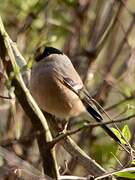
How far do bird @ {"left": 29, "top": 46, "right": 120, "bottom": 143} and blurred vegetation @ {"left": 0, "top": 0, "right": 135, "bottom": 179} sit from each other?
315mm

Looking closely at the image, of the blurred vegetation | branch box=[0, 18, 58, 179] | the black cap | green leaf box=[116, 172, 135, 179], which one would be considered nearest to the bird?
the black cap

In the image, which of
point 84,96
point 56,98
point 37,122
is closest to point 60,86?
point 56,98

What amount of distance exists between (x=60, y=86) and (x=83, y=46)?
87 cm

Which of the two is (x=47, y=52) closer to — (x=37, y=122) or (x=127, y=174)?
(x=37, y=122)

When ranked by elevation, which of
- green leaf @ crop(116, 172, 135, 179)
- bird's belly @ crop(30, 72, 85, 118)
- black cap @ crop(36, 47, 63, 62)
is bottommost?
bird's belly @ crop(30, 72, 85, 118)

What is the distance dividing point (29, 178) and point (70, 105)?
1.67 meters

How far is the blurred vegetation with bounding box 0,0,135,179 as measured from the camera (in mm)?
3891

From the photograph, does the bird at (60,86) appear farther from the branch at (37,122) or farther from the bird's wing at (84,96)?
the branch at (37,122)

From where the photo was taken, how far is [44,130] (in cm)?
215

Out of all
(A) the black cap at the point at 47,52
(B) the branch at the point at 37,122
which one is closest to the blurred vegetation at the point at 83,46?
(A) the black cap at the point at 47,52

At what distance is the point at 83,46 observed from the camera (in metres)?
4.26

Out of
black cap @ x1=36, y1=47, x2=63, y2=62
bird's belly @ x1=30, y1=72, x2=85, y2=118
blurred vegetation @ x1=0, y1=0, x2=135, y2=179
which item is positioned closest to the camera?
bird's belly @ x1=30, y1=72, x2=85, y2=118

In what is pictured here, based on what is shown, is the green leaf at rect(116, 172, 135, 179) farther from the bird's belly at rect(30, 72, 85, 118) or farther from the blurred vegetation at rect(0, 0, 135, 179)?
the blurred vegetation at rect(0, 0, 135, 179)

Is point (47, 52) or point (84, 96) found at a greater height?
point (47, 52)
